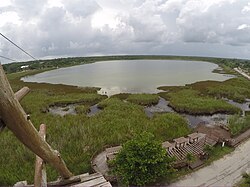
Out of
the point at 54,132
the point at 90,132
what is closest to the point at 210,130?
the point at 90,132

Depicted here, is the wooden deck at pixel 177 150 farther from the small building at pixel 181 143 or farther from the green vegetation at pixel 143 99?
the green vegetation at pixel 143 99

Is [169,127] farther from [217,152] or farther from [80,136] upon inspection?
[80,136]

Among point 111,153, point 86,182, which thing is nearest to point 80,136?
point 111,153

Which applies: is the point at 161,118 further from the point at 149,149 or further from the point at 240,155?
the point at 149,149

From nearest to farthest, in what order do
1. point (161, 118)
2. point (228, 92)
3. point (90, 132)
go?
point (90, 132) → point (161, 118) → point (228, 92)

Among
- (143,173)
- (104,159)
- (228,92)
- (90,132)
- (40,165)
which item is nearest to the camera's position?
(40,165)

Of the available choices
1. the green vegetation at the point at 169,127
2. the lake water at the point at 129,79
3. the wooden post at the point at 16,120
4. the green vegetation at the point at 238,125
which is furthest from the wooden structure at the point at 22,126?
the lake water at the point at 129,79
